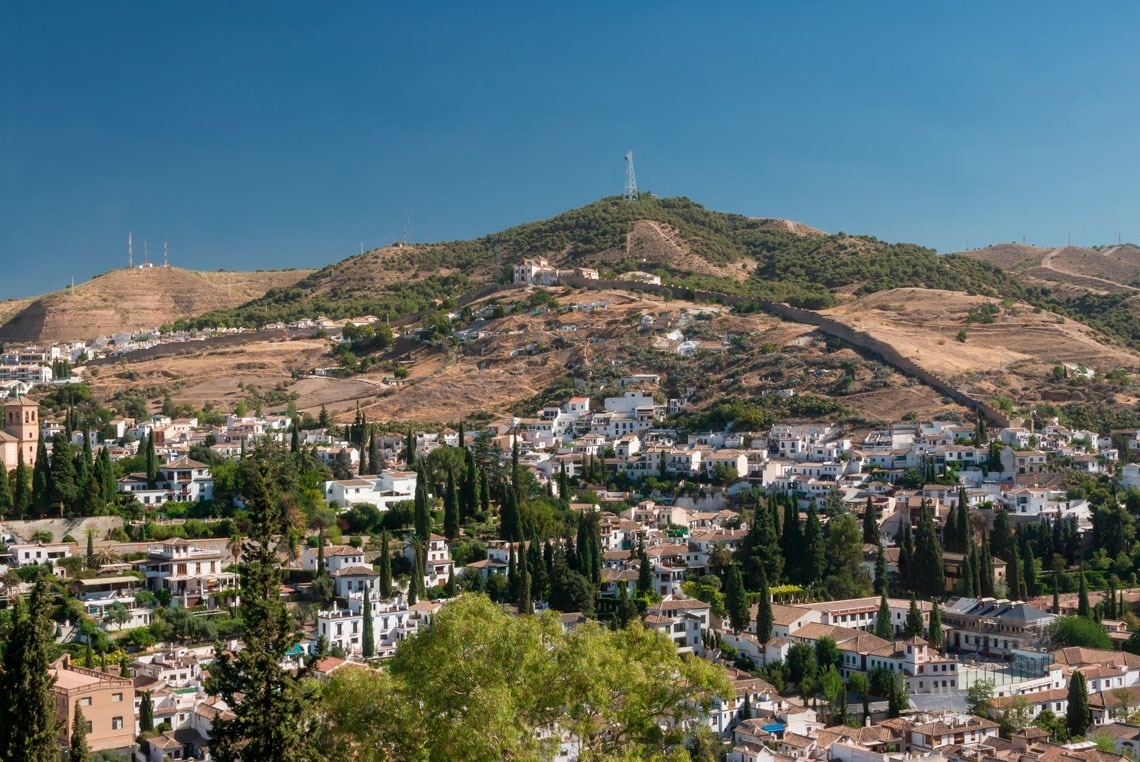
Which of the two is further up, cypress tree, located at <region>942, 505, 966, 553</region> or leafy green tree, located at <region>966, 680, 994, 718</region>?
cypress tree, located at <region>942, 505, 966, 553</region>

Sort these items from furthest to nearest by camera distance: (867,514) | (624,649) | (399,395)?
1. (399,395)
2. (867,514)
3. (624,649)

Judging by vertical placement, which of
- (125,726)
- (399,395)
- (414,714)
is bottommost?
(125,726)

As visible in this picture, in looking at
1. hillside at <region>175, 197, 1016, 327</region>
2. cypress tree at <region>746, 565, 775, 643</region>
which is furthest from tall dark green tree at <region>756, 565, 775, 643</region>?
hillside at <region>175, 197, 1016, 327</region>

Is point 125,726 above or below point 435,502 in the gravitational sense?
below

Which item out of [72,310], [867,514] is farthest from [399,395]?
[72,310]

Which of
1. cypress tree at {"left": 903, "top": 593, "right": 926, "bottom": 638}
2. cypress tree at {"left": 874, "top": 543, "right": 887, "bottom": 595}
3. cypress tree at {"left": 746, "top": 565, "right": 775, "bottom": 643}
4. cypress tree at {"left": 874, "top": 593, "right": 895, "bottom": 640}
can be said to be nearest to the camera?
cypress tree at {"left": 746, "top": 565, "right": 775, "bottom": 643}

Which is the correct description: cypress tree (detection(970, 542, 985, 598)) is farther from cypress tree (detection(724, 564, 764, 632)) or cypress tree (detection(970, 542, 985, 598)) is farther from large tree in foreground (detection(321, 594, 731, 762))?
large tree in foreground (detection(321, 594, 731, 762))

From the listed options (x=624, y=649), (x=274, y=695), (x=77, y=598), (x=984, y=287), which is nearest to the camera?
(x=274, y=695)

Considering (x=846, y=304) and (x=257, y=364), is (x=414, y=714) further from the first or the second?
(x=846, y=304)
